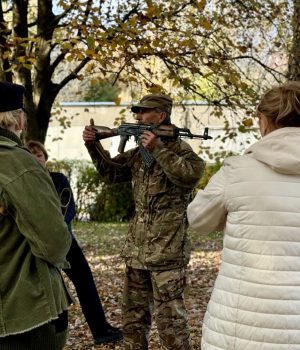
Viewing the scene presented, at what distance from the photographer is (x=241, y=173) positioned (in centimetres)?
Answer: 304

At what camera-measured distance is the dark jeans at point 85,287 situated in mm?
5910

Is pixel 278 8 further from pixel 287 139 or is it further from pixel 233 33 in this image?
pixel 287 139

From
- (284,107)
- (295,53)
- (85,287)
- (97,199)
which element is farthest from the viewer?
(97,199)

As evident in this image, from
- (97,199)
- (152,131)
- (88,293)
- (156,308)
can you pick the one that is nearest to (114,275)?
(88,293)

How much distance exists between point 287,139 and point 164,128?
6.08ft

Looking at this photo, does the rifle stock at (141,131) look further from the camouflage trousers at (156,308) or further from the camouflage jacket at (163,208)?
the camouflage trousers at (156,308)

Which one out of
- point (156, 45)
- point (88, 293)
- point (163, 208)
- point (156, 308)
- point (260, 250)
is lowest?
point (88, 293)

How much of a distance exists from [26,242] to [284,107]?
4.25 ft

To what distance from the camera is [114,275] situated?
34.1ft

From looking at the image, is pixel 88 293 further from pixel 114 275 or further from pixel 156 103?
pixel 114 275

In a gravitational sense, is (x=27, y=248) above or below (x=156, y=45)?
below

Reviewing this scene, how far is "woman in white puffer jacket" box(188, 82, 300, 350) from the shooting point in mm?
2914

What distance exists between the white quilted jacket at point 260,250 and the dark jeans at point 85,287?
294 centimetres

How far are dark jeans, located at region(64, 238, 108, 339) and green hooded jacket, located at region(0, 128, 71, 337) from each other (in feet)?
10.0
